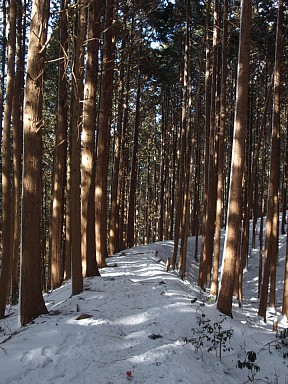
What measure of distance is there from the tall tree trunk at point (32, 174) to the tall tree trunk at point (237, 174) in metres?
3.78

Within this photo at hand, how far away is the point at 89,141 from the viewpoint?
914 cm

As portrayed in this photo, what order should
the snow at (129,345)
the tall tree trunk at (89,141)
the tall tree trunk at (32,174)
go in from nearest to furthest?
the snow at (129,345)
the tall tree trunk at (32,174)
the tall tree trunk at (89,141)

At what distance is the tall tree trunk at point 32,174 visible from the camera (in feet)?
20.0

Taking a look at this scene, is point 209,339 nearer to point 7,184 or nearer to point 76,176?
point 76,176

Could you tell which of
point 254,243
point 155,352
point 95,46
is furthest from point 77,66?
point 254,243

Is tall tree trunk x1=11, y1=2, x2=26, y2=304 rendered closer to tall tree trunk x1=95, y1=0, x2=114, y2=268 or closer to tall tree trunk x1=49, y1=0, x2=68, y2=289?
tall tree trunk x1=49, y1=0, x2=68, y2=289

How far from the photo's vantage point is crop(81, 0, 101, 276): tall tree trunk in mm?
8938

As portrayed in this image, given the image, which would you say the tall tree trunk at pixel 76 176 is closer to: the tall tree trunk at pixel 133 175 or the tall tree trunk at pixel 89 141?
the tall tree trunk at pixel 89 141

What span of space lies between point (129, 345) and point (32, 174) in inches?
127

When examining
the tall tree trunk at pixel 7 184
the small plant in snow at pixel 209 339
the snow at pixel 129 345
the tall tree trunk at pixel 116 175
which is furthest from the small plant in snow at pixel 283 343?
the tall tree trunk at pixel 116 175

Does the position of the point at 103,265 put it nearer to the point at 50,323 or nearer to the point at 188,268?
the point at 50,323

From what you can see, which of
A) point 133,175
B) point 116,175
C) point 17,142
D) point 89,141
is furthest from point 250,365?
point 133,175

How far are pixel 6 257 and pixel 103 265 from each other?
12.0ft

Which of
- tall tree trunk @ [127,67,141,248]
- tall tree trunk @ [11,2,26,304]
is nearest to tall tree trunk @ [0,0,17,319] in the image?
tall tree trunk @ [11,2,26,304]
